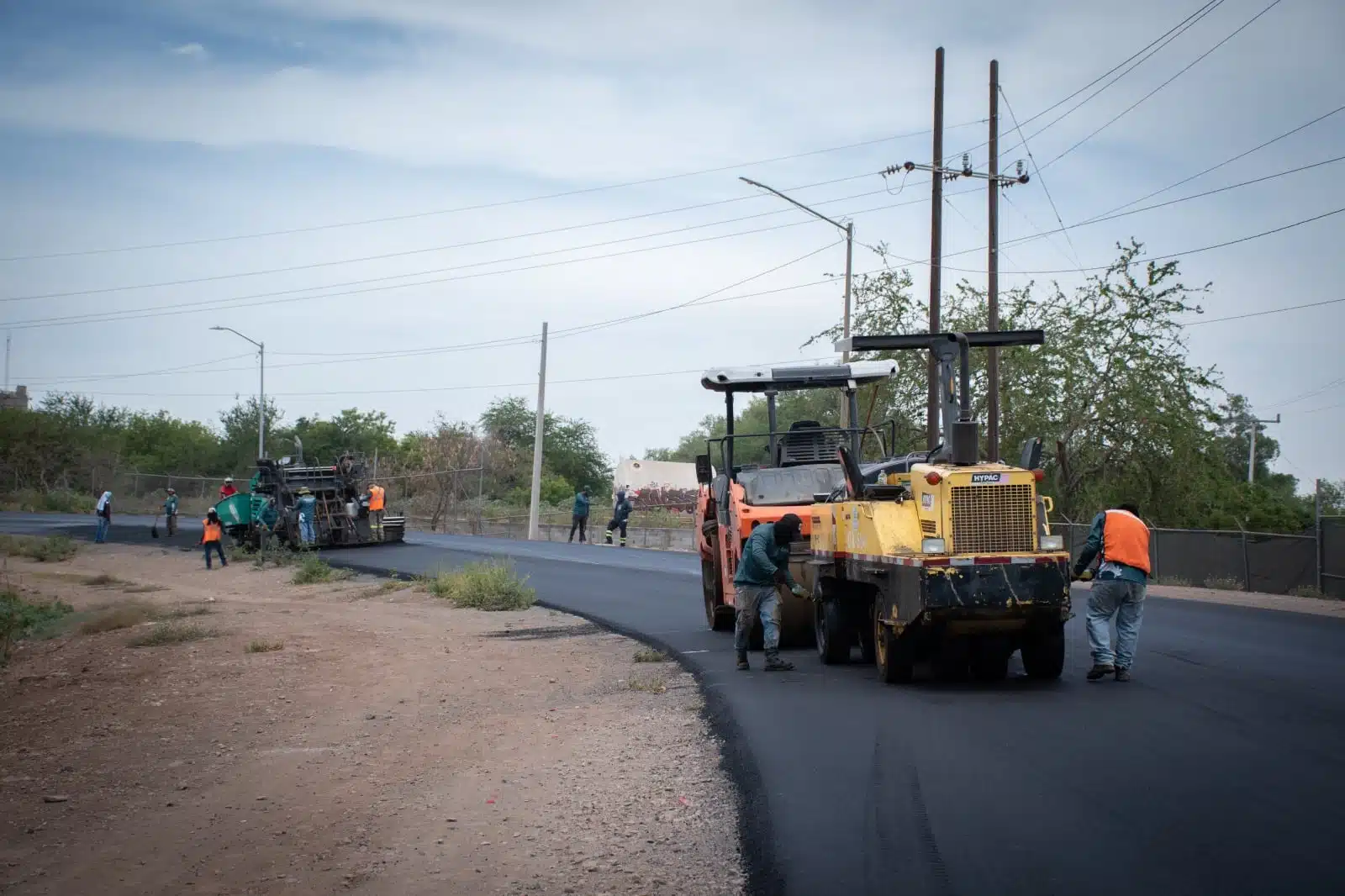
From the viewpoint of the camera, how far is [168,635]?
61.1 feet

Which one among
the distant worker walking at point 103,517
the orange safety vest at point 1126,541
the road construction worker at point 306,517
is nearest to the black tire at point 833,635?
the orange safety vest at point 1126,541

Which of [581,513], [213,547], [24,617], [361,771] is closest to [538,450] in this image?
[581,513]

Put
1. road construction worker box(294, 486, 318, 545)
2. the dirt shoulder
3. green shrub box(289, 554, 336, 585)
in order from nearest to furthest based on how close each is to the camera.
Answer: the dirt shoulder
green shrub box(289, 554, 336, 585)
road construction worker box(294, 486, 318, 545)

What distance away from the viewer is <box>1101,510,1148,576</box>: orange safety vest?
12.0 metres

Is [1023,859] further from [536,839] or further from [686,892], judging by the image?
[536,839]

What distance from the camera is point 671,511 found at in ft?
209

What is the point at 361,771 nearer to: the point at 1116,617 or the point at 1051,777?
the point at 1051,777

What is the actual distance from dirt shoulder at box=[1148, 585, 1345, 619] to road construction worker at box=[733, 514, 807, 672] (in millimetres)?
10648

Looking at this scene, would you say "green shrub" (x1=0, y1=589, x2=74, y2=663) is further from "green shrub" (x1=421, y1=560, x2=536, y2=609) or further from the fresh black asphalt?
the fresh black asphalt

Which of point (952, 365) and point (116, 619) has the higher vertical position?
point (952, 365)

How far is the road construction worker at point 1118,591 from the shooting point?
11914mm

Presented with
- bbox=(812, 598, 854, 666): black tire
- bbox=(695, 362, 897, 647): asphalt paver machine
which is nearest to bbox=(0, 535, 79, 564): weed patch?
bbox=(695, 362, 897, 647): asphalt paver machine

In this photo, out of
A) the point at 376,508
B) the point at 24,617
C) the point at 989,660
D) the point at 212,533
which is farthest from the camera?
the point at 376,508

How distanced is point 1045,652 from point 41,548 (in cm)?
3539
